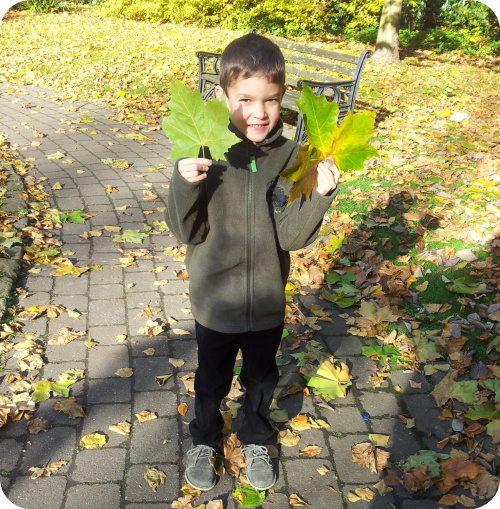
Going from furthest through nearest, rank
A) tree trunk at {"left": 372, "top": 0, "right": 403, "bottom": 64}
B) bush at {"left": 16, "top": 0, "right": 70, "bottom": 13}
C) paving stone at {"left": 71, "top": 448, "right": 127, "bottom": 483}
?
bush at {"left": 16, "top": 0, "right": 70, "bottom": 13} < tree trunk at {"left": 372, "top": 0, "right": 403, "bottom": 64} < paving stone at {"left": 71, "top": 448, "right": 127, "bottom": 483}

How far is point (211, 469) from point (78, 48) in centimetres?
1162

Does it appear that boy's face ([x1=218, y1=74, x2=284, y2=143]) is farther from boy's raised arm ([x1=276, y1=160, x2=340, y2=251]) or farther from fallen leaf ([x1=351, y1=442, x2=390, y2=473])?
fallen leaf ([x1=351, y1=442, x2=390, y2=473])

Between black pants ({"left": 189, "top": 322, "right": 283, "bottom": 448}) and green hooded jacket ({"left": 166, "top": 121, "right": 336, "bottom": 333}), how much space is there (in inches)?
3.6

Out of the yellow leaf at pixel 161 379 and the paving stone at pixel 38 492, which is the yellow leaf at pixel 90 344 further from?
the paving stone at pixel 38 492

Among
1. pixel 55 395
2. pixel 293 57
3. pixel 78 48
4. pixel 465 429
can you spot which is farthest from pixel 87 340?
pixel 78 48

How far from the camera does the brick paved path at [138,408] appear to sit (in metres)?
2.34

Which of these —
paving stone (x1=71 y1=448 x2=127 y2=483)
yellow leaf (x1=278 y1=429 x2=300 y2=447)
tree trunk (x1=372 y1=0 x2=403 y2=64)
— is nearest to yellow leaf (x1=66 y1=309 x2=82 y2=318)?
paving stone (x1=71 y1=448 x2=127 y2=483)

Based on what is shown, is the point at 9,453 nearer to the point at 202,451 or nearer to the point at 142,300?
the point at 202,451

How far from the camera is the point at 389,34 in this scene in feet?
34.2

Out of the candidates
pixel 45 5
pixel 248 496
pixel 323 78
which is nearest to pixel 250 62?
pixel 248 496

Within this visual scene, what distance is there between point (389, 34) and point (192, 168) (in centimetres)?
1028

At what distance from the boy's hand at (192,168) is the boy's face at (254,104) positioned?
0.25m

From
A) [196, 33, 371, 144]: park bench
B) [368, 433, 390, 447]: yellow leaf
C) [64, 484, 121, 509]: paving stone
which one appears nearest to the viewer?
[64, 484, 121, 509]: paving stone

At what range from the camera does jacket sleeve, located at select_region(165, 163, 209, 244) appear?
1.68m
